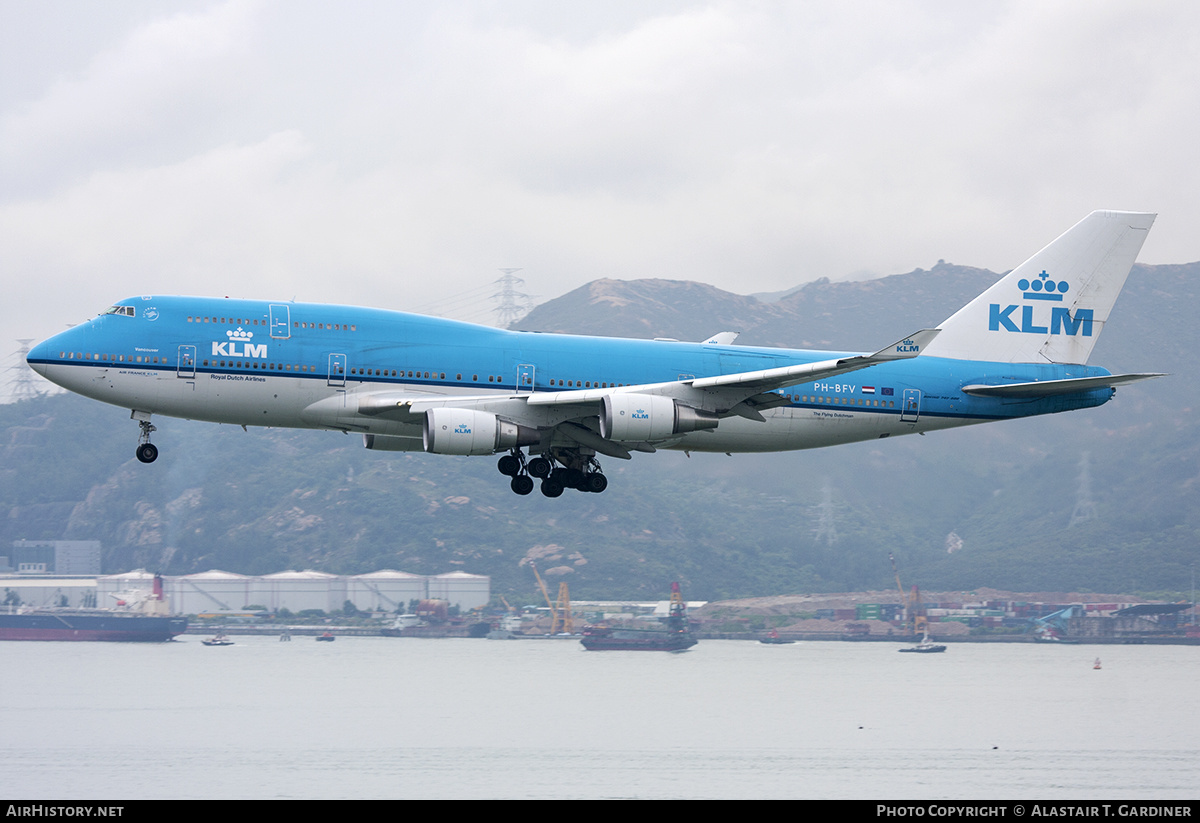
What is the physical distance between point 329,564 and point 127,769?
93329mm

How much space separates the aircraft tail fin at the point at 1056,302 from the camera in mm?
50312

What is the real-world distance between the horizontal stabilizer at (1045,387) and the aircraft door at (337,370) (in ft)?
75.4

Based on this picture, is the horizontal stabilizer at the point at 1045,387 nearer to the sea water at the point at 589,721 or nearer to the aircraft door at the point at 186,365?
the aircraft door at the point at 186,365

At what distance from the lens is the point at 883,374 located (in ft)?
158

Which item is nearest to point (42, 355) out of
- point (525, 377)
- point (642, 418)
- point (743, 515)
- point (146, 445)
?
point (146, 445)

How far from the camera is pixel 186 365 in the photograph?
40812 millimetres

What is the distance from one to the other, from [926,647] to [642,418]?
13380 centimetres

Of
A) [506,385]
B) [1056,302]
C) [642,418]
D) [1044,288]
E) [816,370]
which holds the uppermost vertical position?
[1044,288]

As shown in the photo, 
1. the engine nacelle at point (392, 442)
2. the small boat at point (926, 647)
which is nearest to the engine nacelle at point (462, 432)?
the engine nacelle at point (392, 442)

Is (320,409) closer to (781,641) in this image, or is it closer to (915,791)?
(915,791)

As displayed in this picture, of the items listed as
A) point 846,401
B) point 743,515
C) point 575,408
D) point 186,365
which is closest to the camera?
point 186,365

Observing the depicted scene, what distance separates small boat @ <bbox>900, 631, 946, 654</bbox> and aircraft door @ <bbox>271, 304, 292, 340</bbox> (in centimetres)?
13669

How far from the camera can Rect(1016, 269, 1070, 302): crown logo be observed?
51469 mm

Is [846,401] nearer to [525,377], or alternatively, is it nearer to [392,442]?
[525,377]
